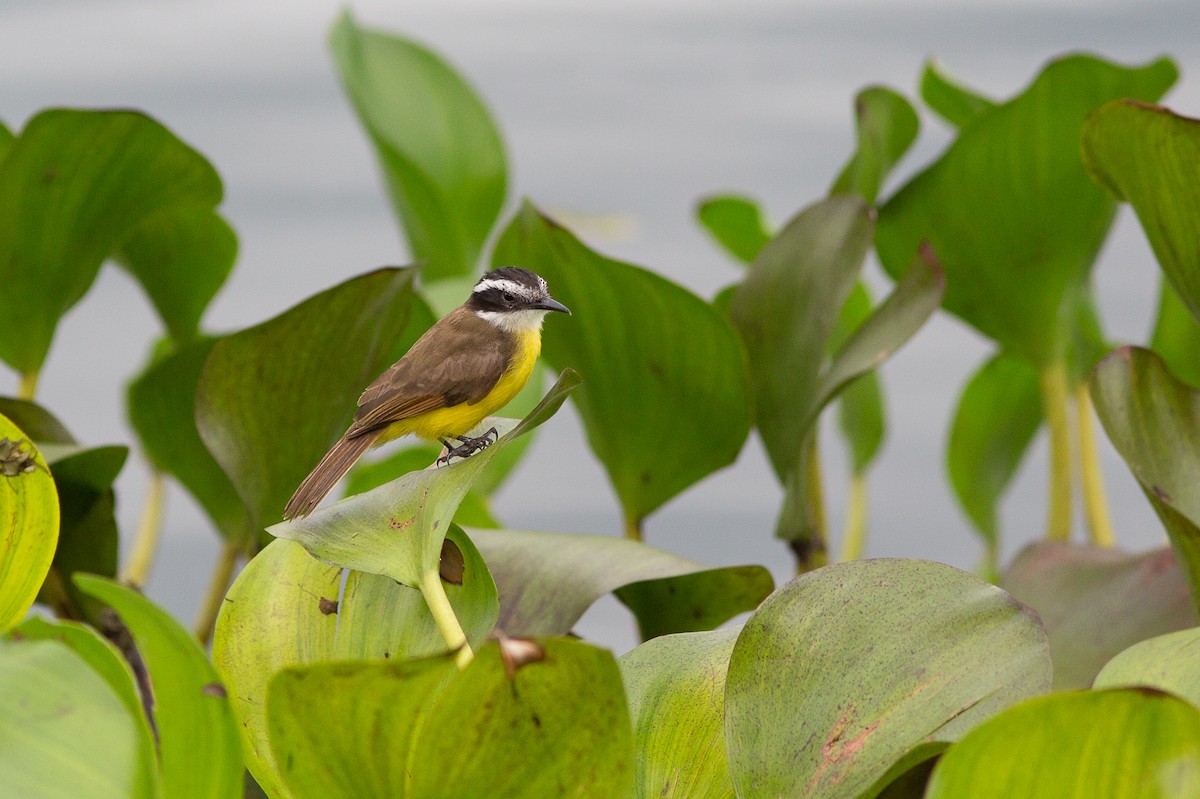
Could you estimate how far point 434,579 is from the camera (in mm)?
678

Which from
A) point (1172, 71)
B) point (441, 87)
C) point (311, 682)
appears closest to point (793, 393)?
point (1172, 71)

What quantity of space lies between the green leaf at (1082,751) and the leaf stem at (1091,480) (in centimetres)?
141

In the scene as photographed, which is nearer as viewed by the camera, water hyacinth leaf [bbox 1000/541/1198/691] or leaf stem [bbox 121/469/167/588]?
water hyacinth leaf [bbox 1000/541/1198/691]

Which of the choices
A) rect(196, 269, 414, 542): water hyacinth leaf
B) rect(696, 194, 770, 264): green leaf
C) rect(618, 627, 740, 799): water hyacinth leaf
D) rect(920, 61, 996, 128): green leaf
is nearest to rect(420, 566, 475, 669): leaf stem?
rect(618, 627, 740, 799): water hyacinth leaf

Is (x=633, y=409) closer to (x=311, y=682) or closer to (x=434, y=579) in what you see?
(x=434, y=579)

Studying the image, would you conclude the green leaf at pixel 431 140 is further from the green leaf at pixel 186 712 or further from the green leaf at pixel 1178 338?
the green leaf at pixel 186 712

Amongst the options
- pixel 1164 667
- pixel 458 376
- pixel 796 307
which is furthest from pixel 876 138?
pixel 1164 667

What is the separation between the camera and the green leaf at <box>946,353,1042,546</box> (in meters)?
2.16

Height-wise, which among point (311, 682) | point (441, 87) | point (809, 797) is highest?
point (441, 87)

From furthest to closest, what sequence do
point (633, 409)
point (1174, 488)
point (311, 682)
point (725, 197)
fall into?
1. point (725, 197)
2. point (633, 409)
3. point (1174, 488)
4. point (311, 682)

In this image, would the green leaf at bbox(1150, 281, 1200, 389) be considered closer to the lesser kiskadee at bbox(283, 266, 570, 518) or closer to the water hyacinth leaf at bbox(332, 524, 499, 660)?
the lesser kiskadee at bbox(283, 266, 570, 518)

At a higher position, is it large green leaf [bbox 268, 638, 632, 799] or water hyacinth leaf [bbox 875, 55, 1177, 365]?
water hyacinth leaf [bbox 875, 55, 1177, 365]

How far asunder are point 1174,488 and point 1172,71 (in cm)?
69

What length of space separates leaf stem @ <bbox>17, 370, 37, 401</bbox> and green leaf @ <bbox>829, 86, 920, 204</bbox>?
0.90 m
